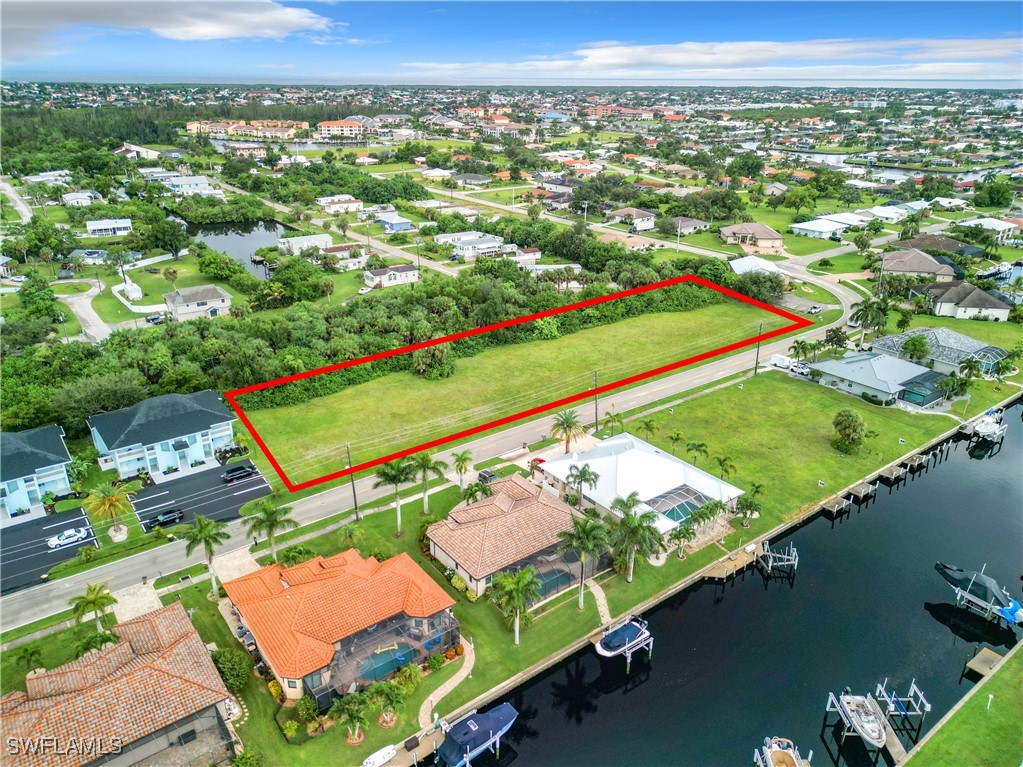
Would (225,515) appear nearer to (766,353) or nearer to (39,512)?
(39,512)

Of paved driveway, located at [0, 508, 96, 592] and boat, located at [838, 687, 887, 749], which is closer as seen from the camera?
boat, located at [838, 687, 887, 749]

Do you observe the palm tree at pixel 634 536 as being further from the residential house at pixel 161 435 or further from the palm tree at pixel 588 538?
the residential house at pixel 161 435

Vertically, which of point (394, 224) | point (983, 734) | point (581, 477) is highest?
point (394, 224)

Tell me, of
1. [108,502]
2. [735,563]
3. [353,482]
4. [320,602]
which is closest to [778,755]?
[735,563]

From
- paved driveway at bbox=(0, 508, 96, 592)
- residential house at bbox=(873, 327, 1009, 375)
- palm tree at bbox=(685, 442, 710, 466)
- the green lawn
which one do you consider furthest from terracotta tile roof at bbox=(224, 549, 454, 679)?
residential house at bbox=(873, 327, 1009, 375)

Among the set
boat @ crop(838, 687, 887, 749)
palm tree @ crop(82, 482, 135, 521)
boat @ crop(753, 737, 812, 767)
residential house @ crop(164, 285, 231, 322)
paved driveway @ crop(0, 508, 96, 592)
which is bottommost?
boat @ crop(753, 737, 812, 767)

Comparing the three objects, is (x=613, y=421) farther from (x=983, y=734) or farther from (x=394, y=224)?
(x=394, y=224)

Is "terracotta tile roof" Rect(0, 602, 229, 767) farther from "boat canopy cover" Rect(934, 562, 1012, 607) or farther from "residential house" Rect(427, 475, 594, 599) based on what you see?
"boat canopy cover" Rect(934, 562, 1012, 607)

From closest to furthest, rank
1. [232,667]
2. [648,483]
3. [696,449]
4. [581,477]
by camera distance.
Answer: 1. [232,667]
2. [581,477]
3. [648,483]
4. [696,449]
